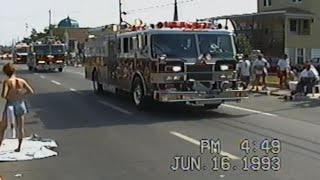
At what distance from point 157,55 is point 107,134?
13.5ft

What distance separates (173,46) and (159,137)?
4779 mm

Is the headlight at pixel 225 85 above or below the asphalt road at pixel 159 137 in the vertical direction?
above

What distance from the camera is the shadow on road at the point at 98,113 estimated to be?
15.4 m

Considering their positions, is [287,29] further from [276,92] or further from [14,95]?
[14,95]

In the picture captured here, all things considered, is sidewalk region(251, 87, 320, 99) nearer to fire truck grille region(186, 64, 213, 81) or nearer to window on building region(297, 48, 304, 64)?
fire truck grille region(186, 64, 213, 81)

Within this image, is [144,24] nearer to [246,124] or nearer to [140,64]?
[140,64]

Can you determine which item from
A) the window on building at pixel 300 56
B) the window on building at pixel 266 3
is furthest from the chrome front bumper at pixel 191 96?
the window on building at pixel 266 3

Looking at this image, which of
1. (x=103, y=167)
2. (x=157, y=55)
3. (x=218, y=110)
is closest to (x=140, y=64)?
(x=157, y=55)

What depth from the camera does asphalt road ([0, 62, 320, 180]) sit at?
8.97m

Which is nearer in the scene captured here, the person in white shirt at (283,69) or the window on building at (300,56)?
the person in white shirt at (283,69)

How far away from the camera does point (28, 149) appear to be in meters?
11.1

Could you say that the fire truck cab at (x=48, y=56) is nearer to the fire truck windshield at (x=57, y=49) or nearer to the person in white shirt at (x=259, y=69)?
the fire truck windshield at (x=57, y=49)

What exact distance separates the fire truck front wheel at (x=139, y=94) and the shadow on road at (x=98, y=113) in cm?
24

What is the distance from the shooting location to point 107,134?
43.1 ft
